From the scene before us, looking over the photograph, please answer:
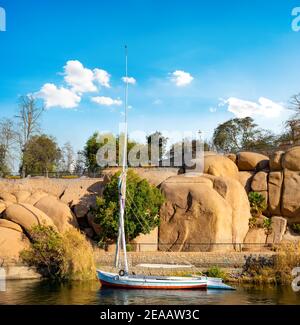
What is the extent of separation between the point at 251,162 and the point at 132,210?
15408 mm

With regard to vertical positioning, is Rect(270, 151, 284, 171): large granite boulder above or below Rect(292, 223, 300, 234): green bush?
above

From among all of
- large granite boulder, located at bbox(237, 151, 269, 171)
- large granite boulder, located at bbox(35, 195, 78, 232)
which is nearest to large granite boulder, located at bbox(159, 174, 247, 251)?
large granite boulder, located at bbox(35, 195, 78, 232)

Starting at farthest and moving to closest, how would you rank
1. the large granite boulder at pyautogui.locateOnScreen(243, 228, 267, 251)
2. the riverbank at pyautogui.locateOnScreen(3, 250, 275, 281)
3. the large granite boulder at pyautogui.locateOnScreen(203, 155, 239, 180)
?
1. the large granite boulder at pyautogui.locateOnScreen(203, 155, 239, 180)
2. the large granite boulder at pyautogui.locateOnScreen(243, 228, 267, 251)
3. the riverbank at pyautogui.locateOnScreen(3, 250, 275, 281)

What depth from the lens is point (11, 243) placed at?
34.6 m

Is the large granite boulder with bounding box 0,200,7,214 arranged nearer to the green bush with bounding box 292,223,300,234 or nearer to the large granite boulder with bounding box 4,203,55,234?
the large granite boulder with bounding box 4,203,55,234

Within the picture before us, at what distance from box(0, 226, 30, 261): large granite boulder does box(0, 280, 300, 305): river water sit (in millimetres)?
4519

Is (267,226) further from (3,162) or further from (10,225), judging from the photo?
(3,162)

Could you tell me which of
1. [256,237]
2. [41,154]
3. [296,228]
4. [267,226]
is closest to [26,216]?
[256,237]

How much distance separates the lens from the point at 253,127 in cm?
7388

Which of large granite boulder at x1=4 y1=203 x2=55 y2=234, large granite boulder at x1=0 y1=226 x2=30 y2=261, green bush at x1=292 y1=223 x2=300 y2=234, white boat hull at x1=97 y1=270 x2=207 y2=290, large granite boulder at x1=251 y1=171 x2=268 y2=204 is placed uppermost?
large granite boulder at x1=251 y1=171 x2=268 y2=204

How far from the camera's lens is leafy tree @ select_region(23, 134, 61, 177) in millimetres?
65500

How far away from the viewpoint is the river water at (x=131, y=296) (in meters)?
24.3

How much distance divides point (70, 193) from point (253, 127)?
1479 inches
